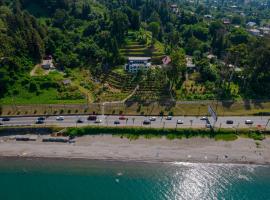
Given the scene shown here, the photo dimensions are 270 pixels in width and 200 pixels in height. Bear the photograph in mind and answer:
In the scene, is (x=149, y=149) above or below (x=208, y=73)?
below

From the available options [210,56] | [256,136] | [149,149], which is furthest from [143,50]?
[256,136]

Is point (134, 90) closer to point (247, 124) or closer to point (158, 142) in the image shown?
point (158, 142)

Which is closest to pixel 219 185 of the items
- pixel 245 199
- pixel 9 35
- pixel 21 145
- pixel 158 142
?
pixel 245 199

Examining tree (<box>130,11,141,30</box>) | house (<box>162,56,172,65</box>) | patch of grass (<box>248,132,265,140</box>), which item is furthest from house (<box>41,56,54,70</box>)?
patch of grass (<box>248,132,265,140</box>)

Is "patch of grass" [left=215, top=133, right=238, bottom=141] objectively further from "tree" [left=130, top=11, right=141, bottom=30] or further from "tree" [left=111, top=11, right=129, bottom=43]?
"tree" [left=130, top=11, right=141, bottom=30]

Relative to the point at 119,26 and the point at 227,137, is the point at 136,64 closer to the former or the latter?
the point at 119,26

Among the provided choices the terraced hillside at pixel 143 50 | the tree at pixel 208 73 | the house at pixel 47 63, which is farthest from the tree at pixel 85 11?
the tree at pixel 208 73
